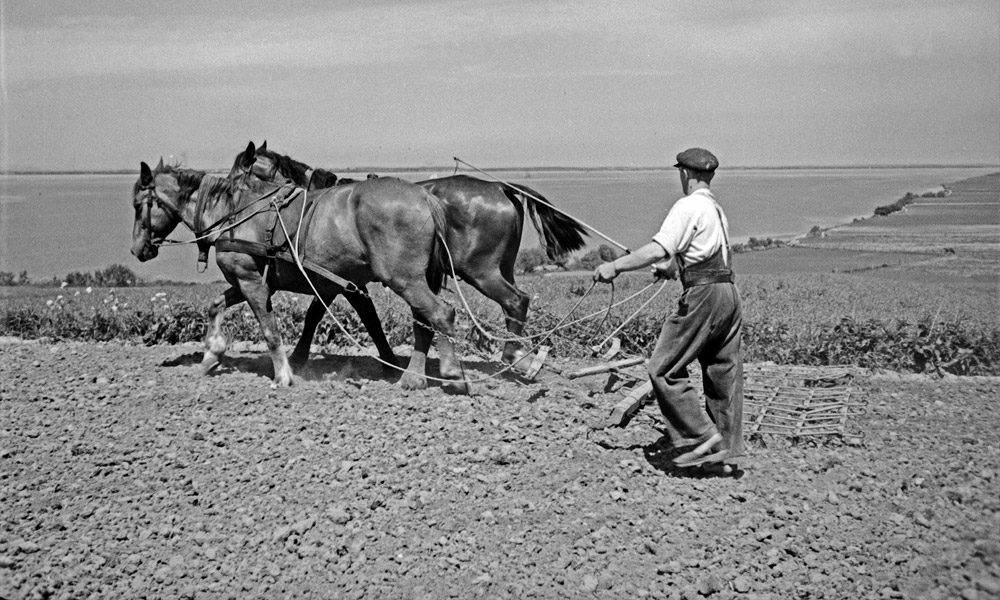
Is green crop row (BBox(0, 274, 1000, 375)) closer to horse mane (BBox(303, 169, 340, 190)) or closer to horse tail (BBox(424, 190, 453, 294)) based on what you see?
horse tail (BBox(424, 190, 453, 294))

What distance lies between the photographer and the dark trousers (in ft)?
18.0

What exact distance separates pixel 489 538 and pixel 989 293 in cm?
890

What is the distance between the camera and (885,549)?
4602mm

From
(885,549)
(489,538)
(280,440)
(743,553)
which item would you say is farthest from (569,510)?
(280,440)

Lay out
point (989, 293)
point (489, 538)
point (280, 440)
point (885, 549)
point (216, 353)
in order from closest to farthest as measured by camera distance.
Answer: point (885, 549)
point (489, 538)
point (280, 440)
point (216, 353)
point (989, 293)

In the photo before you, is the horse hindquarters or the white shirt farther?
the horse hindquarters

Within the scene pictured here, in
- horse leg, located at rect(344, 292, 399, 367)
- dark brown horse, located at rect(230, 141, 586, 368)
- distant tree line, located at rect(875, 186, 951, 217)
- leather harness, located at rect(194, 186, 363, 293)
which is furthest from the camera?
distant tree line, located at rect(875, 186, 951, 217)

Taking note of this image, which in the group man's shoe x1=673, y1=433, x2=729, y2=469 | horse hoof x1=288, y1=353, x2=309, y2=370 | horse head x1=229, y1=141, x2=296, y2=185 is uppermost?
horse head x1=229, y1=141, x2=296, y2=185

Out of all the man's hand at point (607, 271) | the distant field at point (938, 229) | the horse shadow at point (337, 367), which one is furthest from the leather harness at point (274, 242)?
the distant field at point (938, 229)

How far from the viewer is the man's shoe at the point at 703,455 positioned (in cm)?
553

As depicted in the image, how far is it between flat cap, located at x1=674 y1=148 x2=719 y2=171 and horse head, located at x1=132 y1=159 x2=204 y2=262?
506cm

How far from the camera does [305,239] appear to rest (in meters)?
8.19

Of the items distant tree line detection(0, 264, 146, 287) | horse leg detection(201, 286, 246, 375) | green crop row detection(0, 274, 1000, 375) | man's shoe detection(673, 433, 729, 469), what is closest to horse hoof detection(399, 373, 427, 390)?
green crop row detection(0, 274, 1000, 375)

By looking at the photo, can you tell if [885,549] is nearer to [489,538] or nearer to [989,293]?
[489,538]
